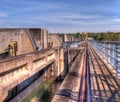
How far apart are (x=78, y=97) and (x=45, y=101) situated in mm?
12682

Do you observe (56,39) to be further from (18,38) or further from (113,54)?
(113,54)

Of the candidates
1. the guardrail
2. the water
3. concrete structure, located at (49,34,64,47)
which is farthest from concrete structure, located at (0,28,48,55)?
concrete structure, located at (49,34,64,47)

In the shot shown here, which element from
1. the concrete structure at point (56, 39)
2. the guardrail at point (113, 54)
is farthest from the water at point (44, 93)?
the concrete structure at point (56, 39)

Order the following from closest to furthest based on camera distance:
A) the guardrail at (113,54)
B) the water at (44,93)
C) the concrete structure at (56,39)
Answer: the guardrail at (113,54)
the water at (44,93)
the concrete structure at (56,39)

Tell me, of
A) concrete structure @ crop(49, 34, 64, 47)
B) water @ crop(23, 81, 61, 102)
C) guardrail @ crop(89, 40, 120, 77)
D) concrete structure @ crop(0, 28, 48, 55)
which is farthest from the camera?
Result: concrete structure @ crop(49, 34, 64, 47)

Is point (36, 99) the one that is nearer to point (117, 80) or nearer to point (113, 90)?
point (117, 80)

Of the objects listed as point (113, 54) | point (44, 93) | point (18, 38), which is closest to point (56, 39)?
point (44, 93)

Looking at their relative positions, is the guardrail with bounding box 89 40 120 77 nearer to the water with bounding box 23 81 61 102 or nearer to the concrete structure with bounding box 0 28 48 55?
the water with bounding box 23 81 61 102

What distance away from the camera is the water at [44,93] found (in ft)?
61.7

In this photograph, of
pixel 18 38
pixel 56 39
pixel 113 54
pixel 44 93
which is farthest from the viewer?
pixel 56 39

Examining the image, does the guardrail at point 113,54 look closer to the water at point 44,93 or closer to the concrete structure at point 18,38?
the water at point 44,93

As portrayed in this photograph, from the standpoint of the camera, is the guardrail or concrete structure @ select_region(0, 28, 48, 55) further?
concrete structure @ select_region(0, 28, 48, 55)

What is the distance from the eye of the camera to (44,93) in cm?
2194

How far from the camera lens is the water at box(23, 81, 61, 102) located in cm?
1882
